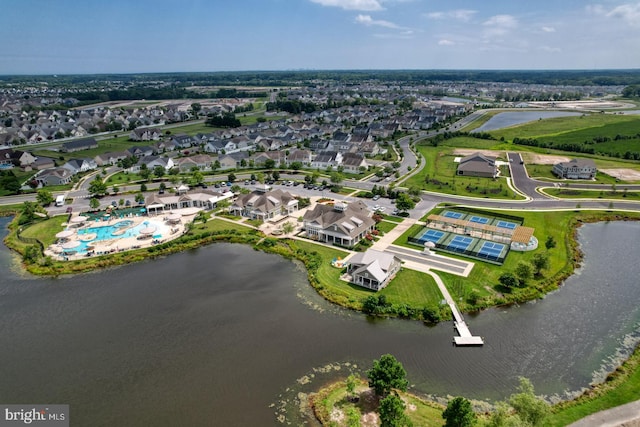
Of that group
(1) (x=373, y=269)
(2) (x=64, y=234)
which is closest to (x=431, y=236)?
(1) (x=373, y=269)

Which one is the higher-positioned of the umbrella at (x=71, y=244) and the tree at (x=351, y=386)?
the umbrella at (x=71, y=244)

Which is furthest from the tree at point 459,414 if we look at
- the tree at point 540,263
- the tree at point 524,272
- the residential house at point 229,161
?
the residential house at point 229,161

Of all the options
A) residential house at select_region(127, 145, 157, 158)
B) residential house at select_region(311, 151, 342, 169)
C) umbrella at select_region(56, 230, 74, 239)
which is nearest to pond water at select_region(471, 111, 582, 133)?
residential house at select_region(311, 151, 342, 169)

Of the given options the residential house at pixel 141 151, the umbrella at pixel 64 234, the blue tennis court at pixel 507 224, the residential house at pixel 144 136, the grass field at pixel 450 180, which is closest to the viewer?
the umbrella at pixel 64 234

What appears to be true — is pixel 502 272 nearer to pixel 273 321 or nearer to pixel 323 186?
pixel 273 321

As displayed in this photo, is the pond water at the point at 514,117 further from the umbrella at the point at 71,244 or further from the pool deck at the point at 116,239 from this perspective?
the umbrella at the point at 71,244

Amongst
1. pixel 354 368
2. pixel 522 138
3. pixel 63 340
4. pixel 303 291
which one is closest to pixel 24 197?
pixel 63 340
